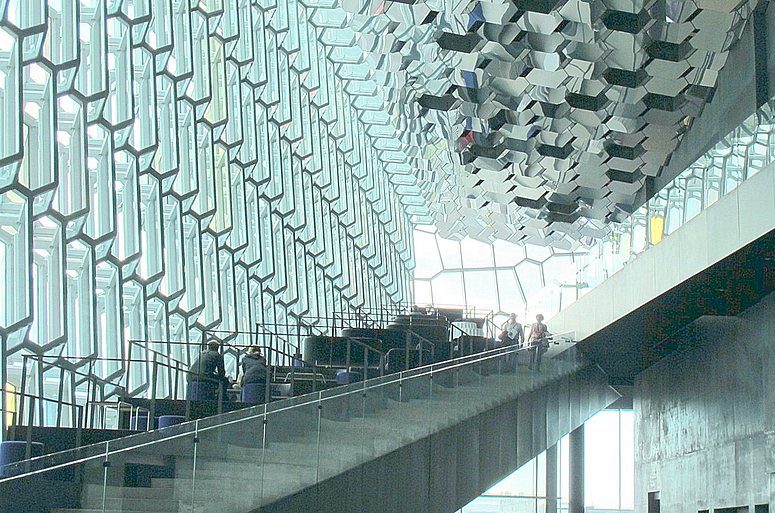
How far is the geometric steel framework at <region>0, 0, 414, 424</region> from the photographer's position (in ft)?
37.3

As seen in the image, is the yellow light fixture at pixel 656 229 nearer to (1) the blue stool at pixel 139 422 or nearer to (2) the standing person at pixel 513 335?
(2) the standing person at pixel 513 335

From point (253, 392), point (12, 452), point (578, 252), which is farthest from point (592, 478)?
point (12, 452)

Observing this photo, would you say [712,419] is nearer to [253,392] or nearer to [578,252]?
[253,392]

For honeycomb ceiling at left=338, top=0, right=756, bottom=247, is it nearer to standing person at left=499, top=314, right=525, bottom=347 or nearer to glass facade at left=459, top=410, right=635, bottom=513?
standing person at left=499, top=314, right=525, bottom=347

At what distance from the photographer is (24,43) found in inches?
453

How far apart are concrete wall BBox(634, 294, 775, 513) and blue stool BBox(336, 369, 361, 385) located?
868 cm

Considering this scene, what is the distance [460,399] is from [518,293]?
31362 mm

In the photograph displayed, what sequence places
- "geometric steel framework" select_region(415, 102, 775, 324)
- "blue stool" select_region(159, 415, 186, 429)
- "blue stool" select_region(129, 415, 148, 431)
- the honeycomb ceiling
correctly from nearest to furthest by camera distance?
"blue stool" select_region(159, 415, 186, 429) < "blue stool" select_region(129, 415, 148, 431) < "geometric steel framework" select_region(415, 102, 775, 324) < the honeycomb ceiling

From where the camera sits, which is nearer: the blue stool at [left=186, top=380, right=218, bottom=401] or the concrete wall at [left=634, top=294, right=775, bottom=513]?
the blue stool at [left=186, top=380, right=218, bottom=401]

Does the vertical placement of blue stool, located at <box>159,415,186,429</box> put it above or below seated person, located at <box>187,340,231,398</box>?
below

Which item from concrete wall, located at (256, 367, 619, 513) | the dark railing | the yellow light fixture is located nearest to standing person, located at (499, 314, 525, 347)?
concrete wall, located at (256, 367, 619, 513)

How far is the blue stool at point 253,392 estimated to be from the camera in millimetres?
11516

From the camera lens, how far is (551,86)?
66.3ft

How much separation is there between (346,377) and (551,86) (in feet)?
30.5
